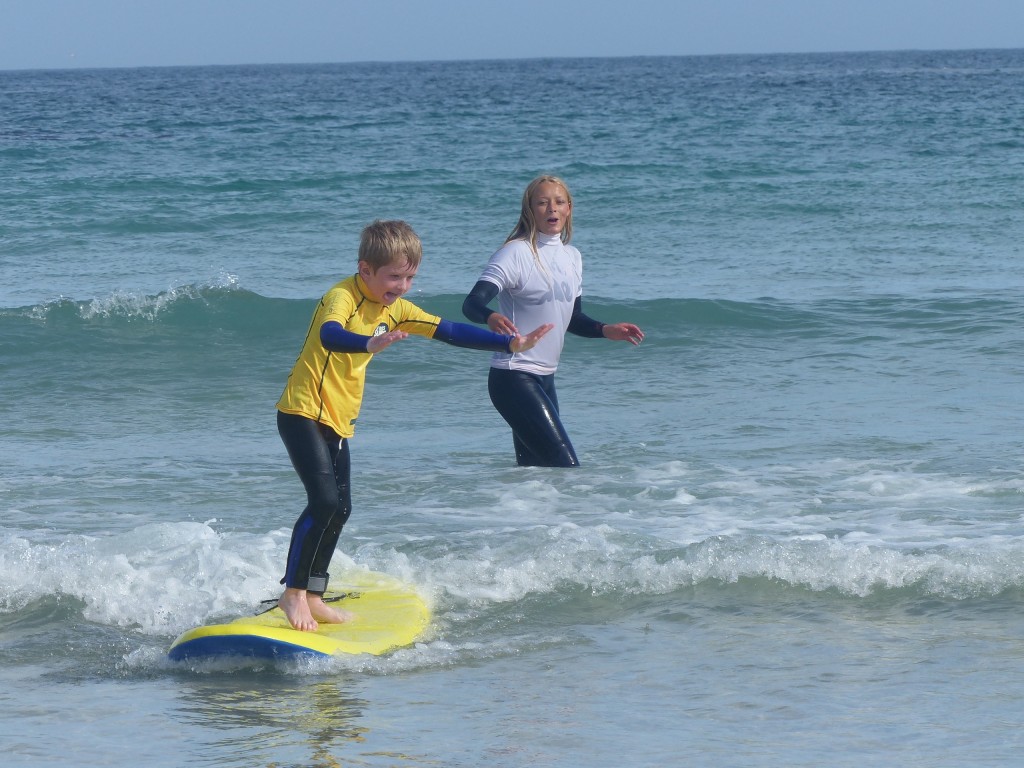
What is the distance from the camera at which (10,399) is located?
9734 mm

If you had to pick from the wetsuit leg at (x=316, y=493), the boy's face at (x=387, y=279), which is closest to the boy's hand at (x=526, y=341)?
the boy's face at (x=387, y=279)

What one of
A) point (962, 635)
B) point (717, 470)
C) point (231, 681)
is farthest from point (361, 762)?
point (717, 470)

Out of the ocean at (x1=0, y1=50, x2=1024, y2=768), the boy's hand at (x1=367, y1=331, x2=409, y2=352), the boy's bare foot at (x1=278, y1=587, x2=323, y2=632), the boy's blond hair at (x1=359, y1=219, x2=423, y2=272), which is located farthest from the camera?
the boy's bare foot at (x1=278, y1=587, x2=323, y2=632)

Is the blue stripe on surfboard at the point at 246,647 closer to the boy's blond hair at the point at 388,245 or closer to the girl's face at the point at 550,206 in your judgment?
the boy's blond hair at the point at 388,245

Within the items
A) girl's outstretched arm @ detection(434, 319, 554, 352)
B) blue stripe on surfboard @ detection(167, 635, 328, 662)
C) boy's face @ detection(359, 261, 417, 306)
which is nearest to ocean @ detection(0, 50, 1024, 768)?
blue stripe on surfboard @ detection(167, 635, 328, 662)

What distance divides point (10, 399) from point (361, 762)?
22.7 ft

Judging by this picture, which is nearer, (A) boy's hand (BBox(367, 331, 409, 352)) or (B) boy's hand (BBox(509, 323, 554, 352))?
(A) boy's hand (BBox(367, 331, 409, 352))

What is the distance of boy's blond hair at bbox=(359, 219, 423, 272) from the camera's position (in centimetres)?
446

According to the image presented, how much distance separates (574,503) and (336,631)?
6.89 ft

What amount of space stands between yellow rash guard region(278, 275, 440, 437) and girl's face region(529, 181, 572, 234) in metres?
1.81

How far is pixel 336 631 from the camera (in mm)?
4816

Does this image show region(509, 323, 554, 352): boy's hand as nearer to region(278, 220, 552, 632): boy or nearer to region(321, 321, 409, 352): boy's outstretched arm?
region(278, 220, 552, 632): boy

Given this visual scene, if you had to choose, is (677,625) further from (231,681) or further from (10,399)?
(10,399)

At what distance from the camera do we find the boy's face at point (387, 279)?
4.53m
